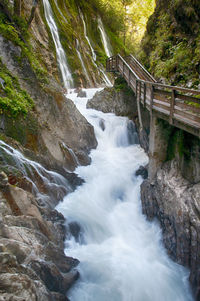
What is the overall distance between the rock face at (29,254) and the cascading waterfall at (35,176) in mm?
733

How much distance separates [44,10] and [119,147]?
1627 centimetres

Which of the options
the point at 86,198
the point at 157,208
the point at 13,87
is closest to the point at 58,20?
the point at 13,87

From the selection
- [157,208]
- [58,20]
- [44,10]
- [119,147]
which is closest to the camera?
[157,208]

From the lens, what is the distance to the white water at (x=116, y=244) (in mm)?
6363

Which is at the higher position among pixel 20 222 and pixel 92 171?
pixel 20 222

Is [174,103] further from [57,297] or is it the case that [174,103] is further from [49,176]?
[57,297]

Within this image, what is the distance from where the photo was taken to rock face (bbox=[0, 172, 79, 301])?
385 centimetres

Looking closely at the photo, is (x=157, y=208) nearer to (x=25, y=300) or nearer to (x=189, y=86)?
(x=189, y=86)

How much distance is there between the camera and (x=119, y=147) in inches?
567

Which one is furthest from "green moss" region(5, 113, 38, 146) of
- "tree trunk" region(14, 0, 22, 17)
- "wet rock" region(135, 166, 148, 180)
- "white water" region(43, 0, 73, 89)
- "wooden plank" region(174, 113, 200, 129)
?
"white water" region(43, 0, 73, 89)

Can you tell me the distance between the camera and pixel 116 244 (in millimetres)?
7941

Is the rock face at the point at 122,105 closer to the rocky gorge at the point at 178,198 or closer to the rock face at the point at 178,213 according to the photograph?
the rocky gorge at the point at 178,198

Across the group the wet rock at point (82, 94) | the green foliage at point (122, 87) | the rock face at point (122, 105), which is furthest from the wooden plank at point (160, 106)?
the wet rock at point (82, 94)

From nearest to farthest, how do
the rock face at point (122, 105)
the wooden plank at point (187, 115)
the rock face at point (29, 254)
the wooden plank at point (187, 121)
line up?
the rock face at point (29, 254) < the wooden plank at point (187, 121) < the wooden plank at point (187, 115) < the rock face at point (122, 105)
